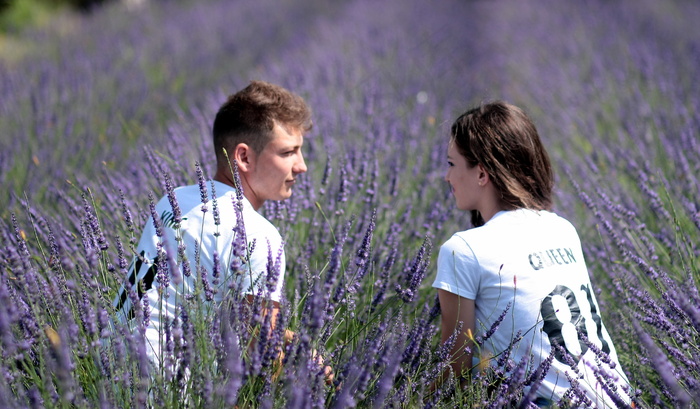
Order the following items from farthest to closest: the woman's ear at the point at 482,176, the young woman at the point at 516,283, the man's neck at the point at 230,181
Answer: the man's neck at the point at 230,181
the woman's ear at the point at 482,176
the young woman at the point at 516,283

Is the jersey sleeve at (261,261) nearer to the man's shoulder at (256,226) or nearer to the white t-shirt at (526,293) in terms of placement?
the man's shoulder at (256,226)

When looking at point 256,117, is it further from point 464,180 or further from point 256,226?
point 464,180

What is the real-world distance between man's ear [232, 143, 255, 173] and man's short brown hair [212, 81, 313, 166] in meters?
0.02

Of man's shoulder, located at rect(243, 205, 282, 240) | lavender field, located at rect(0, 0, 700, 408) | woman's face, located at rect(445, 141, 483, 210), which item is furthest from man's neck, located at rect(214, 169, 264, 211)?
woman's face, located at rect(445, 141, 483, 210)

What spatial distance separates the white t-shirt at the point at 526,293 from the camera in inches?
79.3

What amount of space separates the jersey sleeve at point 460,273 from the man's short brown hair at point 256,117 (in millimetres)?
789

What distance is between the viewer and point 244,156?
96.7 inches

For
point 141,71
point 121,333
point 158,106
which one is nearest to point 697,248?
point 121,333

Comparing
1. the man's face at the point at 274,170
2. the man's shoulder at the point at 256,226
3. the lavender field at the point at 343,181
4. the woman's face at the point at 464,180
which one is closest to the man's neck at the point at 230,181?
the man's face at the point at 274,170

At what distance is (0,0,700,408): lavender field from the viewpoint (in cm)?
161

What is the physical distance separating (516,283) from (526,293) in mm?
45

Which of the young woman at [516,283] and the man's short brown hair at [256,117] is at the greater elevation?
the man's short brown hair at [256,117]

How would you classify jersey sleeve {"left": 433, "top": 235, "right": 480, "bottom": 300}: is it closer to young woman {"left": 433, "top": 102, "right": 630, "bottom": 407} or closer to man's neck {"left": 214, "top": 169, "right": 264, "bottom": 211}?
young woman {"left": 433, "top": 102, "right": 630, "bottom": 407}

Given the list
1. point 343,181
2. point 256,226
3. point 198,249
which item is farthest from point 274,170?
point 198,249
